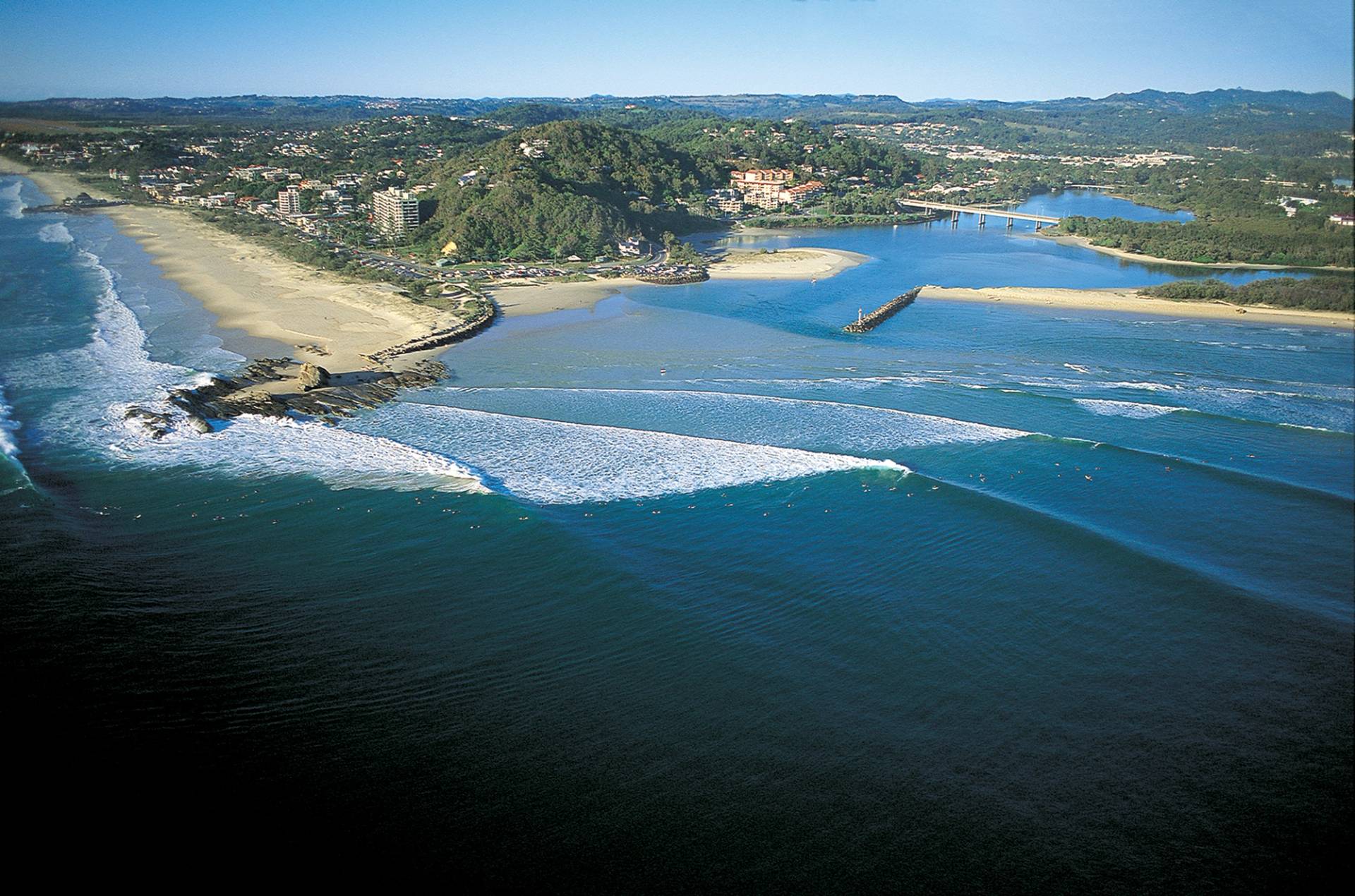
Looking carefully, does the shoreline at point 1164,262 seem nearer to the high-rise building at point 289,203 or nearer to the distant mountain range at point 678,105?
the distant mountain range at point 678,105

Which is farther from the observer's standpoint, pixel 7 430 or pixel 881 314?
pixel 881 314

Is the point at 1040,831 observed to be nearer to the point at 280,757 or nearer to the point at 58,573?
the point at 280,757

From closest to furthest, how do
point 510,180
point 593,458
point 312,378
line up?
point 593,458
point 312,378
point 510,180

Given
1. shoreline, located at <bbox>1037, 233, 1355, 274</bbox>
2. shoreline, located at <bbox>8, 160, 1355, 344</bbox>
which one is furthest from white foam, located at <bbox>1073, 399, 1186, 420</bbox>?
shoreline, located at <bbox>1037, 233, 1355, 274</bbox>

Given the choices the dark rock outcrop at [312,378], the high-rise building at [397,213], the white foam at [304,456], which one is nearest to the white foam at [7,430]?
the white foam at [304,456]

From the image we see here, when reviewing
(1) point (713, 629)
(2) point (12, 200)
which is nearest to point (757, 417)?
(1) point (713, 629)

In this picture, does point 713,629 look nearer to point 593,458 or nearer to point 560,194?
point 593,458

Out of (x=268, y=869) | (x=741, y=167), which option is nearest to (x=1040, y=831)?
(x=268, y=869)
